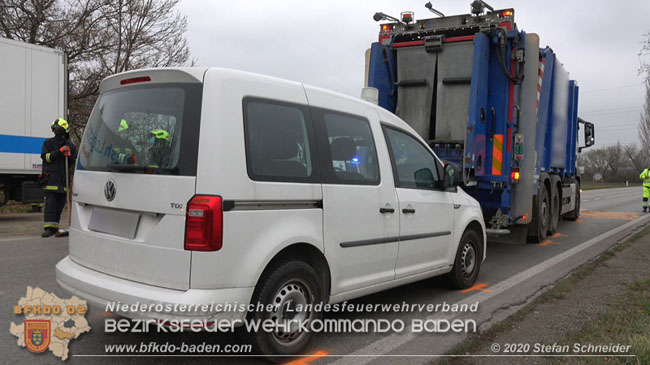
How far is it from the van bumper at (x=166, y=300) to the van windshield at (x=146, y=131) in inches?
28.8

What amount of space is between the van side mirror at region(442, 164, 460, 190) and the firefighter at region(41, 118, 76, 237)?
6398 millimetres

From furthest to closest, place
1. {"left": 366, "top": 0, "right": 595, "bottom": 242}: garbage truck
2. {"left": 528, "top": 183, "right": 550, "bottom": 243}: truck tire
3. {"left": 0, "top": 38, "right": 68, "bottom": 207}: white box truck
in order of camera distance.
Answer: {"left": 0, "top": 38, "right": 68, "bottom": 207}: white box truck, {"left": 528, "top": 183, "right": 550, "bottom": 243}: truck tire, {"left": 366, "top": 0, "right": 595, "bottom": 242}: garbage truck

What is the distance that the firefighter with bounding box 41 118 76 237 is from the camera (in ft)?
26.9

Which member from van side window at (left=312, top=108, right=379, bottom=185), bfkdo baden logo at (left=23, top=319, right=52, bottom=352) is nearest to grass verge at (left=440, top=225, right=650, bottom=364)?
van side window at (left=312, top=108, right=379, bottom=185)

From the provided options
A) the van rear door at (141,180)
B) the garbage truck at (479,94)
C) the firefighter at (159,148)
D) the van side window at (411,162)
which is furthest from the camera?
the garbage truck at (479,94)

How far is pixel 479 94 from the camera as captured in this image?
7.39 metres

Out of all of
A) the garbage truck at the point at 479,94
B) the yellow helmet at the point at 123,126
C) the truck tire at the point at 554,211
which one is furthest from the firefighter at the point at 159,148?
the truck tire at the point at 554,211

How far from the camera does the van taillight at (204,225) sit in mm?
2951

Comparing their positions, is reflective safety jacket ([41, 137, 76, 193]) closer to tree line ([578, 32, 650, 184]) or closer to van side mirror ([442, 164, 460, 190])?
van side mirror ([442, 164, 460, 190])

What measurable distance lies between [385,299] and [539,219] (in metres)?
5.12

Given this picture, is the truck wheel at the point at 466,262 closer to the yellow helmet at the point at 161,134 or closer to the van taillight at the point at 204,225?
the van taillight at the point at 204,225

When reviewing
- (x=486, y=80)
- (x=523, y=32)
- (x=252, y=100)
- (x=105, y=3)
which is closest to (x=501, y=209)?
(x=486, y=80)

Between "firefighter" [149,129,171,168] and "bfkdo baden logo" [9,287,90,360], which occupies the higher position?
"firefighter" [149,129,171,168]

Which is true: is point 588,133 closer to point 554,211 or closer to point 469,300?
point 554,211
